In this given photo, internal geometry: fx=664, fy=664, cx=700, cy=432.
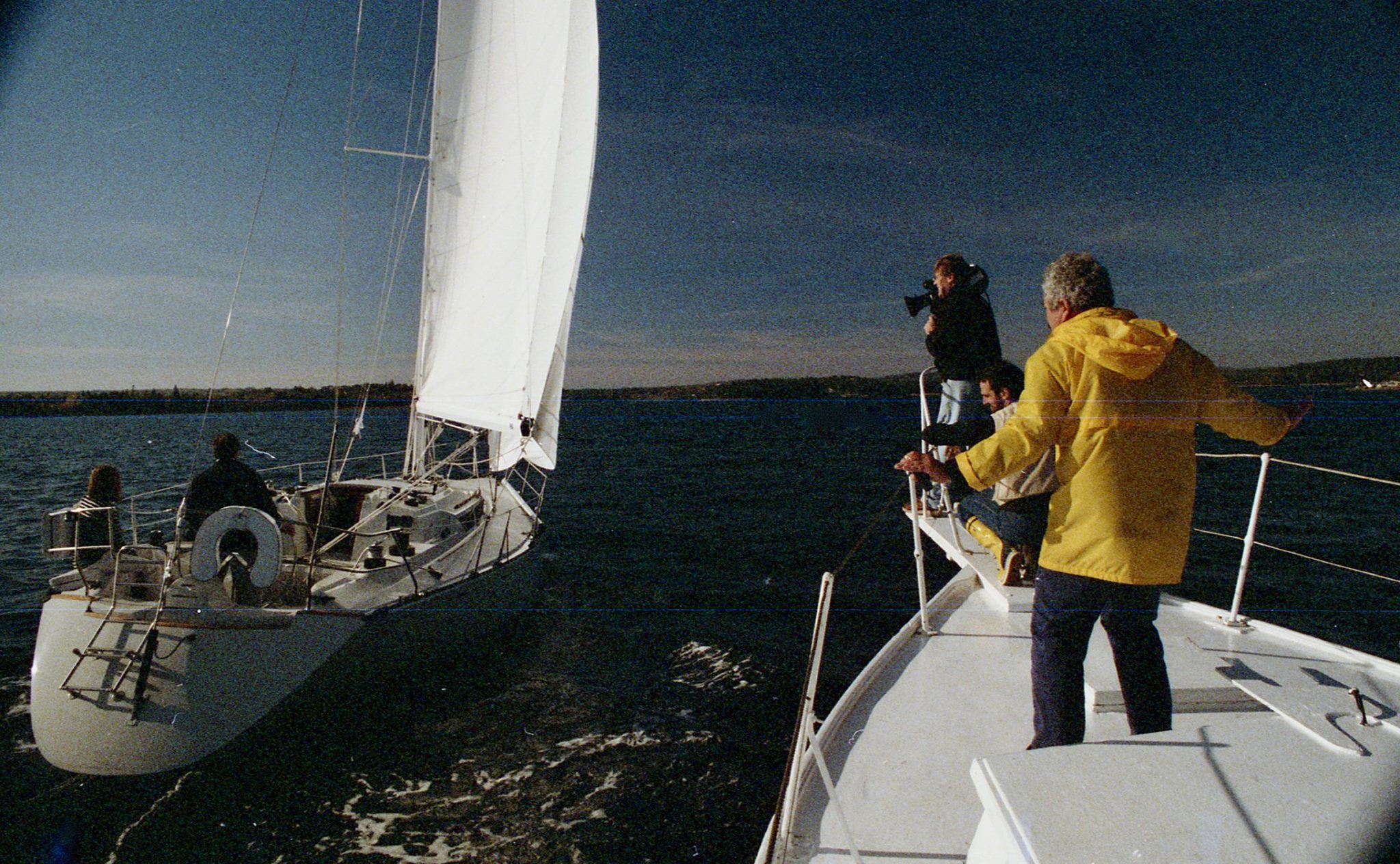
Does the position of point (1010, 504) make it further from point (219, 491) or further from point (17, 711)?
point (17, 711)

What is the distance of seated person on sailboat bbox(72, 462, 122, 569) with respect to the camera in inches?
203

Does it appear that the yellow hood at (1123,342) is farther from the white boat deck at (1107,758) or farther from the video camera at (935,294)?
the video camera at (935,294)

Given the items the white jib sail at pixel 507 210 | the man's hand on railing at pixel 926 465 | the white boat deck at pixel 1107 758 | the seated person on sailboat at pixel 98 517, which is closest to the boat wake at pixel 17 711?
the seated person on sailboat at pixel 98 517

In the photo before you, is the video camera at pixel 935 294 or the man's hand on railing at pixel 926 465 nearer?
the man's hand on railing at pixel 926 465

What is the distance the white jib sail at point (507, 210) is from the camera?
939cm

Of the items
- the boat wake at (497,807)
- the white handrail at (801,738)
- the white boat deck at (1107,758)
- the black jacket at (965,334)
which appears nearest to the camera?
the white boat deck at (1107,758)

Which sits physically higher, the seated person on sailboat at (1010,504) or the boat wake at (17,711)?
the seated person on sailboat at (1010,504)

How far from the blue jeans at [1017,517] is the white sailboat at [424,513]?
4.89m

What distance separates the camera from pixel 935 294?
4.24m

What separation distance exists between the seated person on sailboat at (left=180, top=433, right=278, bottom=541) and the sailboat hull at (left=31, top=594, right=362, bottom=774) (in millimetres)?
1009

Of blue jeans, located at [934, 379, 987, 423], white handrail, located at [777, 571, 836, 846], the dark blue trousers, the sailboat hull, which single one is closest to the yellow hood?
the dark blue trousers

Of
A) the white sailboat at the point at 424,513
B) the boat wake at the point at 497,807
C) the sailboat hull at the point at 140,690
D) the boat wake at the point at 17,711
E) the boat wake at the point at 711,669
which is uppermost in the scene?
the white sailboat at the point at 424,513

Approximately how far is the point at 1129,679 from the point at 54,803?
22.0ft

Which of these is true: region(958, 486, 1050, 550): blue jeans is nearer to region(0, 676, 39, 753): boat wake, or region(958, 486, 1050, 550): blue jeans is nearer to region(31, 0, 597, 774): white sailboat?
region(31, 0, 597, 774): white sailboat
